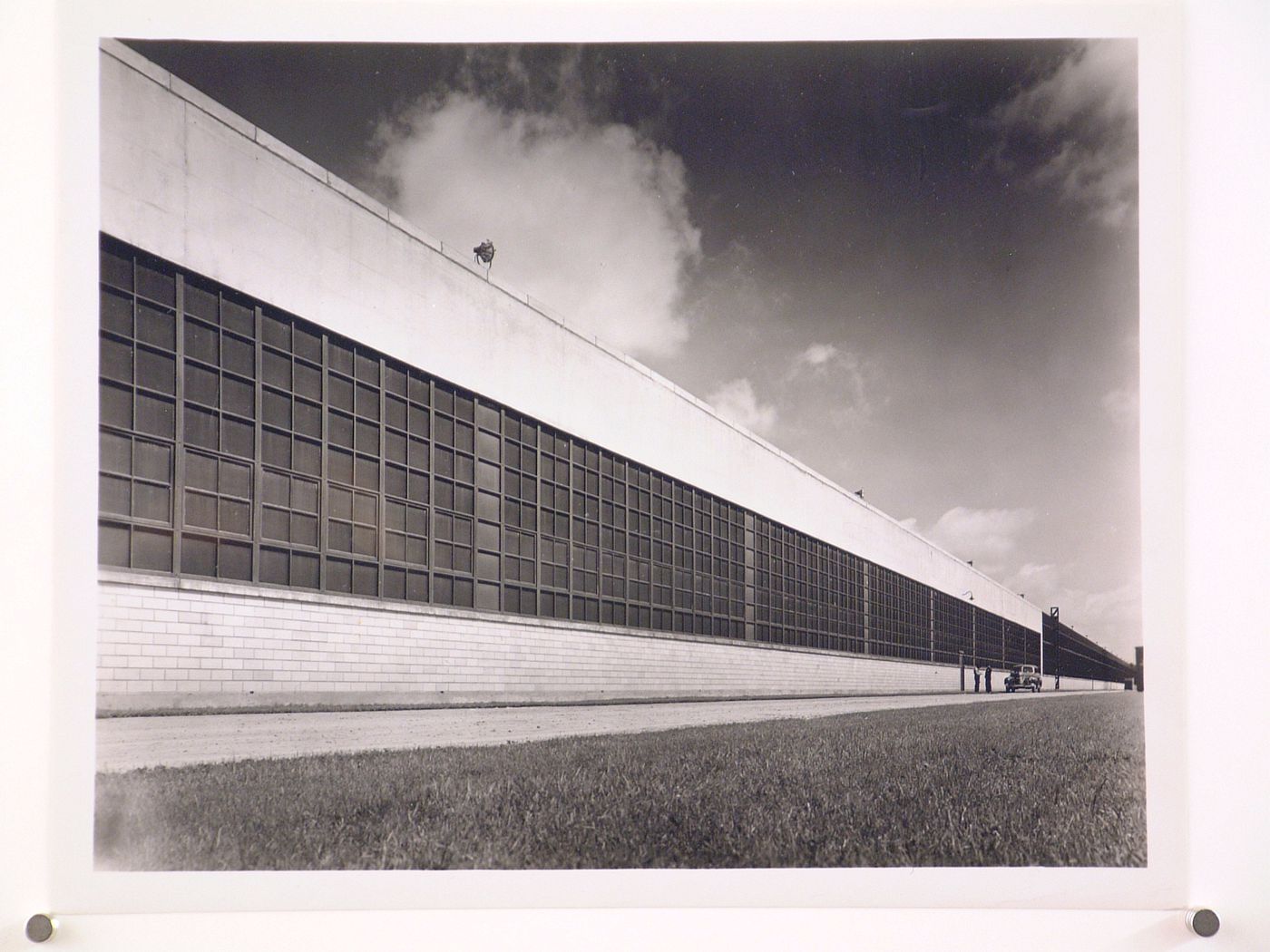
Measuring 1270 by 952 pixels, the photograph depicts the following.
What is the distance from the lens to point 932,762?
6.65 meters

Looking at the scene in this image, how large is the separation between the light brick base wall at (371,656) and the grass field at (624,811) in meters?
0.74

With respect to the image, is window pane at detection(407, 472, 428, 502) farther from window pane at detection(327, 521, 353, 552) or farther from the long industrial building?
window pane at detection(327, 521, 353, 552)

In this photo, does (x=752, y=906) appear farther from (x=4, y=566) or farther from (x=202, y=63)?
(x=202, y=63)

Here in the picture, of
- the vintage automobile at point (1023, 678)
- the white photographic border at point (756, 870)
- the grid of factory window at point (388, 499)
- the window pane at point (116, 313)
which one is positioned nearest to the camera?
the white photographic border at point (756, 870)

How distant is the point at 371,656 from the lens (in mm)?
7273

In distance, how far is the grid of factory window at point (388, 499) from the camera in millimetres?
6023

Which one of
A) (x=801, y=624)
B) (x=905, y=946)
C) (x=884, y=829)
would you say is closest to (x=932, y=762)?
(x=884, y=829)

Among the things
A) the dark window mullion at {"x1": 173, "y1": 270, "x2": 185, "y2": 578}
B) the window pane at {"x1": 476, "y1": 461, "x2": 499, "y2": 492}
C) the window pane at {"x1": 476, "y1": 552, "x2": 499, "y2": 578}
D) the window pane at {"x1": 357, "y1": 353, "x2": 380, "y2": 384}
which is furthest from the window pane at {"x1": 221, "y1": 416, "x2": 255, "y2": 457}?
the window pane at {"x1": 476, "y1": 552, "x2": 499, "y2": 578}

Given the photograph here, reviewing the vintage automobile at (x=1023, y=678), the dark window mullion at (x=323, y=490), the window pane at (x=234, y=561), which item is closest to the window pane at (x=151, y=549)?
the window pane at (x=234, y=561)

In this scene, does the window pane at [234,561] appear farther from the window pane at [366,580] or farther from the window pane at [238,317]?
the window pane at [238,317]

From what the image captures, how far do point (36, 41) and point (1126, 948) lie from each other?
→ 850cm

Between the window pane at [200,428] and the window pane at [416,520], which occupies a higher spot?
the window pane at [200,428]

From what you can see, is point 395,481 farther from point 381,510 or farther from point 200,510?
point 200,510

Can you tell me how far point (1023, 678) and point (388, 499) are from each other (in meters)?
8.21
